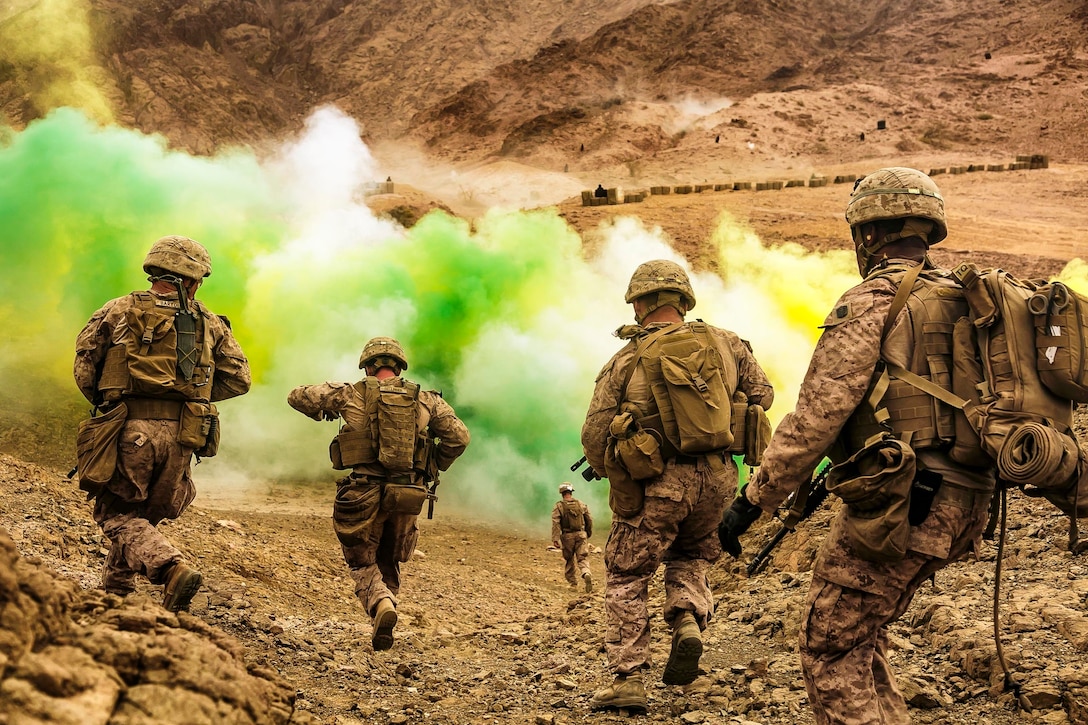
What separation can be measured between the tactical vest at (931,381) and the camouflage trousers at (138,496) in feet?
10.9

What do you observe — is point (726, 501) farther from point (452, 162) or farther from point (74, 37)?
point (74, 37)

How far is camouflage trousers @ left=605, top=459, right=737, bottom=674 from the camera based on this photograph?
440 cm

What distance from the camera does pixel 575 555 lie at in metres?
10.0

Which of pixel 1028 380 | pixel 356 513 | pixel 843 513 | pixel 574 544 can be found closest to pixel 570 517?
pixel 574 544

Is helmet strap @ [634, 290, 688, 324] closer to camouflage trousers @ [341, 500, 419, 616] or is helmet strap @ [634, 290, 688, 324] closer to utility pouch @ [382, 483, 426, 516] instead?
utility pouch @ [382, 483, 426, 516]

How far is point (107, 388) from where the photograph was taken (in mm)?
5090

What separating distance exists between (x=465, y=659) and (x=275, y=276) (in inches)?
391

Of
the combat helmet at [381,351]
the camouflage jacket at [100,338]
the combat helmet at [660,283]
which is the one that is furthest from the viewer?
the combat helmet at [381,351]

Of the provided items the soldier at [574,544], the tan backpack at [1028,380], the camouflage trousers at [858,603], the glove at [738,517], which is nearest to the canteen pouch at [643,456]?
the glove at [738,517]

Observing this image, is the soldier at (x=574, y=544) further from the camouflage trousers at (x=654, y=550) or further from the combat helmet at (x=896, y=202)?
the combat helmet at (x=896, y=202)

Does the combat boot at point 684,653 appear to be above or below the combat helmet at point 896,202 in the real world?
below

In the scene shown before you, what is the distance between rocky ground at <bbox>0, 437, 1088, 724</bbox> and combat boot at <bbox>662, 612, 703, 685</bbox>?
0.16 meters

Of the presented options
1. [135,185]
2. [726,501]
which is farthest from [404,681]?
[135,185]

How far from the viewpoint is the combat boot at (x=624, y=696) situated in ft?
14.1
